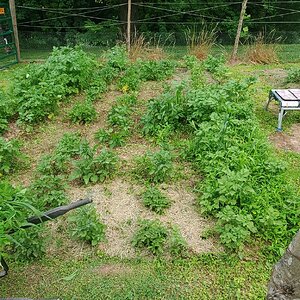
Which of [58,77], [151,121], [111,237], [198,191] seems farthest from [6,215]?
[58,77]

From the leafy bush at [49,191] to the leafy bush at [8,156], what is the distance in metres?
0.57

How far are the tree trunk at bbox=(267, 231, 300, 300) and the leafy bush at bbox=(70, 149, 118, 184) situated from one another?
101 inches

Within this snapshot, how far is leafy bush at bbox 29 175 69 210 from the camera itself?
336cm

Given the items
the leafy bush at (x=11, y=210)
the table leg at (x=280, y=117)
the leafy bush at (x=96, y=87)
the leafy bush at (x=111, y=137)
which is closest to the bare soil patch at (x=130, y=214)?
the leafy bush at (x=111, y=137)

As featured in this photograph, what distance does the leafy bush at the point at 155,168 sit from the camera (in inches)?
150

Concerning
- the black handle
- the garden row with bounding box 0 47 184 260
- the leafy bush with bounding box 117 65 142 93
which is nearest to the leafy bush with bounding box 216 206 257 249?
the garden row with bounding box 0 47 184 260

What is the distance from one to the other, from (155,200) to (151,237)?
54cm

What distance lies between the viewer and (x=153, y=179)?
387 centimetres

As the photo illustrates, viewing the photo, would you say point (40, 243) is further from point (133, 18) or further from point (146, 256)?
point (133, 18)

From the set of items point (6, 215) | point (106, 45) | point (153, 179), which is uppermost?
point (6, 215)

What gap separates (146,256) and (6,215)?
124 centimetres

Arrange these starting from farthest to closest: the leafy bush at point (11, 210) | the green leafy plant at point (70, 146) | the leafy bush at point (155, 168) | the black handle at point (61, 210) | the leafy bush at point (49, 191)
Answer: the green leafy plant at point (70, 146) → the leafy bush at point (155, 168) → the leafy bush at point (49, 191) → the black handle at point (61, 210) → the leafy bush at point (11, 210)

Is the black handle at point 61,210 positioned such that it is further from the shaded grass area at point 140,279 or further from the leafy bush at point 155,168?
the leafy bush at point 155,168

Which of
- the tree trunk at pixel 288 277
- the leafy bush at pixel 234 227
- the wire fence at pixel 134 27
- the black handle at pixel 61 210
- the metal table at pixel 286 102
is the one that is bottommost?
the wire fence at pixel 134 27
